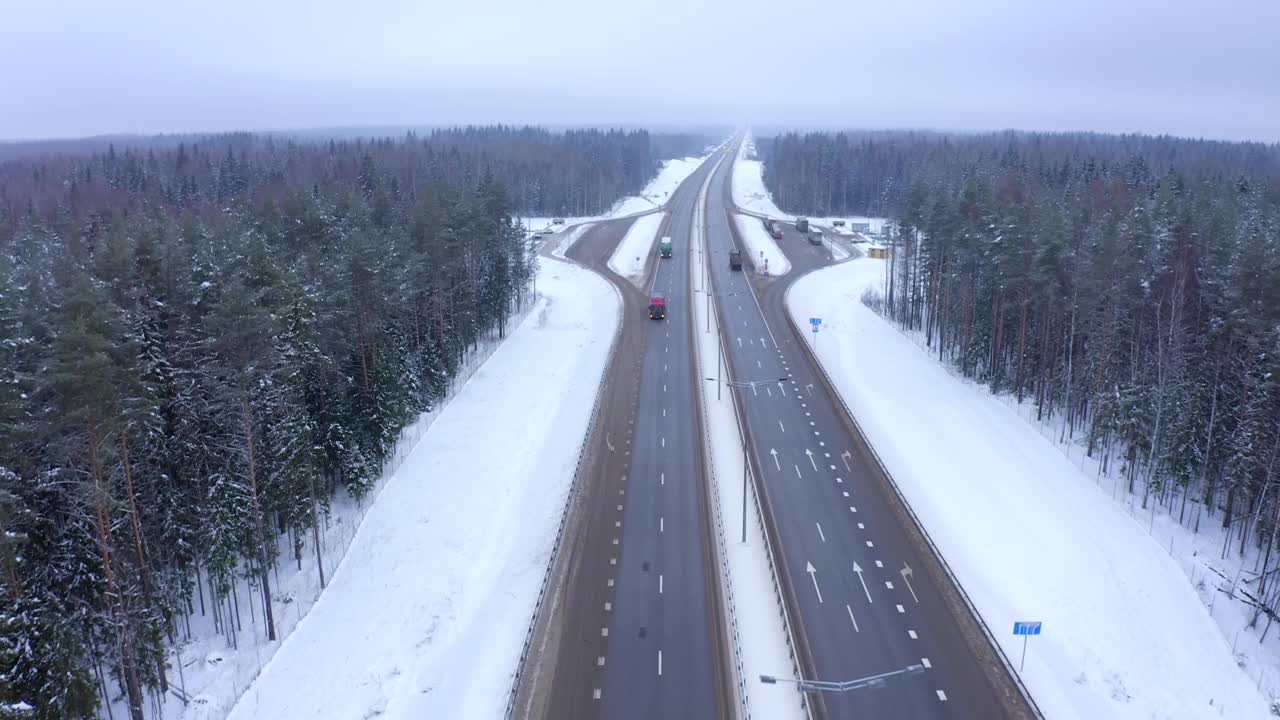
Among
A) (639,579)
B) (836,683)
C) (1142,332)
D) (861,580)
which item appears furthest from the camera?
(1142,332)

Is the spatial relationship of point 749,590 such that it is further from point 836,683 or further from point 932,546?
point 932,546

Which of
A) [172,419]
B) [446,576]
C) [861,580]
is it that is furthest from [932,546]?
[172,419]

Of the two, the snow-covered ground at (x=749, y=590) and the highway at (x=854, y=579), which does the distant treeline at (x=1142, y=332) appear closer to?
the highway at (x=854, y=579)

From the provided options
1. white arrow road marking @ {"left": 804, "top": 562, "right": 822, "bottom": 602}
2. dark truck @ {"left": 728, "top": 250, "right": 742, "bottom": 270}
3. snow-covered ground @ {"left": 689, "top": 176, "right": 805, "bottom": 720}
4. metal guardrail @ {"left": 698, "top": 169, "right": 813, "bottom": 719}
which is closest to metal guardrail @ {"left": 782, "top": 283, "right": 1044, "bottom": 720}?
white arrow road marking @ {"left": 804, "top": 562, "right": 822, "bottom": 602}

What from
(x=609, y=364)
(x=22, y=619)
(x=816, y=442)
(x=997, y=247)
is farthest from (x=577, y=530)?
(x=997, y=247)

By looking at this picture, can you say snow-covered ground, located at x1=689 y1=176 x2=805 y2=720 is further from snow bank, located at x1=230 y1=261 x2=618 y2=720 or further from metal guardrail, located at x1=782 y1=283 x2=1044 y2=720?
snow bank, located at x1=230 y1=261 x2=618 y2=720
